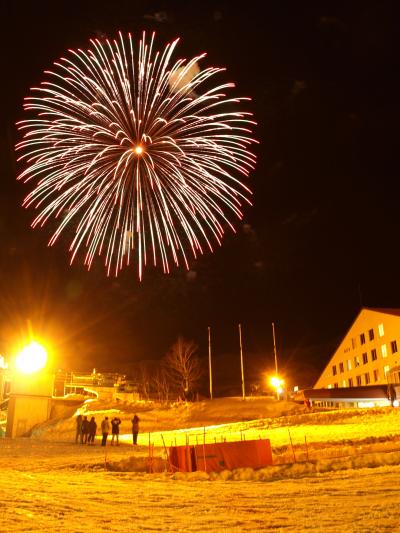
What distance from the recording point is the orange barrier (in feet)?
58.9

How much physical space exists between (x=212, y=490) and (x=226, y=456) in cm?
388

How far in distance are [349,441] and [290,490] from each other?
389 inches

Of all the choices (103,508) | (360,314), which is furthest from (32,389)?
(360,314)

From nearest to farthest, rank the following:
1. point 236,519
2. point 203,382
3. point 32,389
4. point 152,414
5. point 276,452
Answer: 1. point 236,519
2. point 276,452
3. point 32,389
4. point 152,414
5. point 203,382

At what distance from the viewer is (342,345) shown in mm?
61438

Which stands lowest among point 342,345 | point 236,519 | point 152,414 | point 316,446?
point 236,519

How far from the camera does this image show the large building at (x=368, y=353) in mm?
51469

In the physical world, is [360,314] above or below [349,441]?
above

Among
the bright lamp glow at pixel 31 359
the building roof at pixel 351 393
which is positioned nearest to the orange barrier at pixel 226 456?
the bright lamp glow at pixel 31 359

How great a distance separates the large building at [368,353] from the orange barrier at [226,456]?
35.8 m

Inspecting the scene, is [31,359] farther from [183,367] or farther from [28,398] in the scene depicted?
[183,367]

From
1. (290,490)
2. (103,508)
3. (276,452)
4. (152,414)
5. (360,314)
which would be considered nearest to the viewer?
(103,508)

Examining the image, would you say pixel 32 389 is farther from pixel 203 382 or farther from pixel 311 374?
pixel 311 374

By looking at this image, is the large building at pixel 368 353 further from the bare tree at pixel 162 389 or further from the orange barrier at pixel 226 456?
the orange barrier at pixel 226 456
